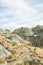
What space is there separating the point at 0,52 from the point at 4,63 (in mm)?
9781

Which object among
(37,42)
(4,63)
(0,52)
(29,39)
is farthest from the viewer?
(29,39)

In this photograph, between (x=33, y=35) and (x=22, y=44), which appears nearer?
(x=22, y=44)

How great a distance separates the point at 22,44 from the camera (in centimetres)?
8950

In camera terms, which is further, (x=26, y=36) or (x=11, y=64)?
(x=26, y=36)

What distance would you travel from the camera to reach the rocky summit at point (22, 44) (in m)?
57.7

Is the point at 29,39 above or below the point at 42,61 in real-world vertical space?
below

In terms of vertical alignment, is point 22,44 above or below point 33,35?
above

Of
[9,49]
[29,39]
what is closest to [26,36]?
[29,39]

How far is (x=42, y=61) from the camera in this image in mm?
46312

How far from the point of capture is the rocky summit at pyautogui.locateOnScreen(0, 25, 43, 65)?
189 ft

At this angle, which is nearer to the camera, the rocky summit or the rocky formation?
the rocky summit

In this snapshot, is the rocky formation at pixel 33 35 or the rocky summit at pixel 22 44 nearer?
the rocky summit at pixel 22 44

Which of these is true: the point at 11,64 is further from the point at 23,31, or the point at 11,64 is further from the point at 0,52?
the point at 23,31

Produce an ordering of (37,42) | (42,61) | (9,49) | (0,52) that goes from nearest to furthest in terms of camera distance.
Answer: (42,61) → (0,52) → (9,49) → (37,42)
